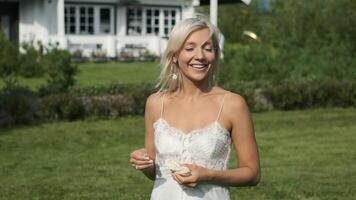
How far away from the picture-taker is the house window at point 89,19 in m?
31.6

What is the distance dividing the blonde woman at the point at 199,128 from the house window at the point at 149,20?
98.2 ft

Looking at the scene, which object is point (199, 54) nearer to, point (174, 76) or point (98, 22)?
point (174, 76)

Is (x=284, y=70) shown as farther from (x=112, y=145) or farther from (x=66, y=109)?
(x=112, y=145)

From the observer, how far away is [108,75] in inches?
852

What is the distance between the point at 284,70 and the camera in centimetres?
1708

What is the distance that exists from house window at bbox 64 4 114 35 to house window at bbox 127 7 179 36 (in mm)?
996

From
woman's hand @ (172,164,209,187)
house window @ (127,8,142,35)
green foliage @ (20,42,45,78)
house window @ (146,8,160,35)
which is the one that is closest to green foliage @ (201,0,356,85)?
green foliage @ (20,42,45,78)

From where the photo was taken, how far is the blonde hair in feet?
9.75

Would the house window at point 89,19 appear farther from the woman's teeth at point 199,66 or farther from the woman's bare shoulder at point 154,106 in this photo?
the woman's teeth at point 199,66

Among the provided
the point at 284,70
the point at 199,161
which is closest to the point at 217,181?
the point at 199,161

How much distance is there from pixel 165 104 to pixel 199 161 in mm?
332

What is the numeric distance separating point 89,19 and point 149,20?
3.10 m

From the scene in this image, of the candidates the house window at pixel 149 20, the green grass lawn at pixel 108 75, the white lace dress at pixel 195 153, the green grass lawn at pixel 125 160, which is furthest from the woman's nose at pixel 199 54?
the house window at pixel 149 20

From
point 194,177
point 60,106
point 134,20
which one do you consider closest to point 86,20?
point 134,20
